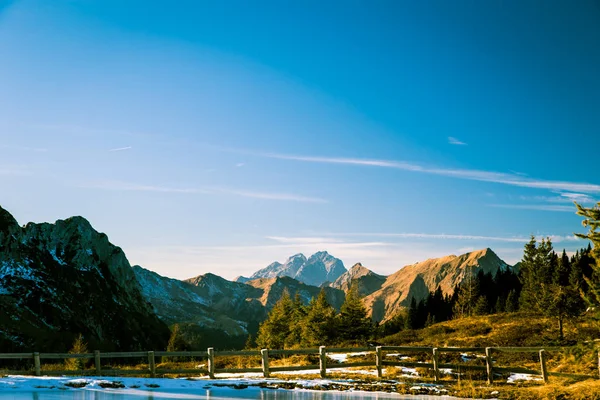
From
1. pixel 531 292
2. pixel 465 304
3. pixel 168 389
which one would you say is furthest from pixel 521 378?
pixel 465 304

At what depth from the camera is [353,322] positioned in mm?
50031

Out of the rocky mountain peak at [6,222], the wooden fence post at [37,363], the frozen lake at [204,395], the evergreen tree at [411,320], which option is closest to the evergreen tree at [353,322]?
the frozen lake at [204,395]

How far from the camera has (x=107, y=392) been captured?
624 inches

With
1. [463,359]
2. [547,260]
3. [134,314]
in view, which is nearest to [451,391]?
[463,359]

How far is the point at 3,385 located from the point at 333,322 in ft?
119

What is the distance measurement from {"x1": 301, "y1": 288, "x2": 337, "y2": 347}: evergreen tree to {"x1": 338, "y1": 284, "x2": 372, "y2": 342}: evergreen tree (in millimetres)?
914

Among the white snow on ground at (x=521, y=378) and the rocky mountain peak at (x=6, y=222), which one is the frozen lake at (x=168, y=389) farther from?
the rocky mountain peak at (x=6, y=222)

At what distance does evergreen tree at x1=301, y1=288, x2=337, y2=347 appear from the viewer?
→ 49.2 m

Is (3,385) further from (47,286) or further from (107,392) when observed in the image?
(47,286)

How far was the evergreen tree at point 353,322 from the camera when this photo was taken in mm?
49531

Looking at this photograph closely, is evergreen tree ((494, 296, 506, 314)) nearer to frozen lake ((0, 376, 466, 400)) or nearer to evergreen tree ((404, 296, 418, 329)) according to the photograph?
evergreen tree ((404, 296, 418, 329))

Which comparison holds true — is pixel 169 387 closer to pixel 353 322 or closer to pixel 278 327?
pixel 353 322

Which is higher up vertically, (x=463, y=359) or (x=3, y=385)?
(x=3, y=385)

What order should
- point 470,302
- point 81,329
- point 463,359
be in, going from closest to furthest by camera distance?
point 463,359 < point 470,302 < point 81,329
